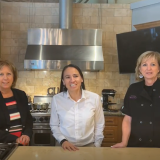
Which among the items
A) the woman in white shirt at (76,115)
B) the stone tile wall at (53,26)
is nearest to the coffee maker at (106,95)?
the stone tile wall at (53,26)

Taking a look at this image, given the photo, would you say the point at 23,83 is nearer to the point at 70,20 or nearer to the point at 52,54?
the point at 52,54

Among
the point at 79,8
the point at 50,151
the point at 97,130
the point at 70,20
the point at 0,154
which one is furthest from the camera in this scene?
the point at 79,8

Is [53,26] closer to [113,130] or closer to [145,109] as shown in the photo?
[113,130]

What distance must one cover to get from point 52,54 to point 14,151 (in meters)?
2.24

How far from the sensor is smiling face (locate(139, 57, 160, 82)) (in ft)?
5.06

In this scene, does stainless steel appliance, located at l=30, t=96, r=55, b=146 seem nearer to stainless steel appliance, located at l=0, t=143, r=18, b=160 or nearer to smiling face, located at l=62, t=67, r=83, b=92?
smiling face, located at l=62, t=67, r=83, b=92

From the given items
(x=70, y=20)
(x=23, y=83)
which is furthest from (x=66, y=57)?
(x=23, y=83)

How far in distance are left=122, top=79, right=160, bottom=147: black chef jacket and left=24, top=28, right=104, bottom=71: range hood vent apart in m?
1.75

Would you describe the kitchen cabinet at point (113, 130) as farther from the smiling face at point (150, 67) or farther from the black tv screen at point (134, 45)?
the smiling face at point (150, 67)

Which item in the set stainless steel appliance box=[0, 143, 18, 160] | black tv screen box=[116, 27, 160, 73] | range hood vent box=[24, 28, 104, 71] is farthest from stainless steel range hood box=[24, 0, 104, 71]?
stainless steel appliance box=[0, 143, 18, 160]

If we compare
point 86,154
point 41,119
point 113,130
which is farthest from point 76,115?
point 113,130

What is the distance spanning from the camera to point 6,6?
3811 mm

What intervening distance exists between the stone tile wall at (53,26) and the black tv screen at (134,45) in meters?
0.36

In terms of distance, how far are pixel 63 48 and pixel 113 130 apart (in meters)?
1.54
